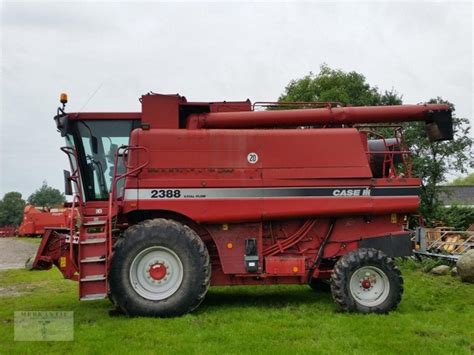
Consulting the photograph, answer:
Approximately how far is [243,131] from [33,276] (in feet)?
31.0

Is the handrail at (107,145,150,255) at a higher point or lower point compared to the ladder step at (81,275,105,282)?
higher

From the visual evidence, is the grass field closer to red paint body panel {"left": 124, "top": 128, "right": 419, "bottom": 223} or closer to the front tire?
the front tire

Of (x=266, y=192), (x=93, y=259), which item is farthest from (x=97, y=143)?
(x=266, y=192)

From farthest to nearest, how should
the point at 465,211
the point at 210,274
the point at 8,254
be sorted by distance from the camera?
the point at 8,254 < the point at 465,211 < the point at 210,274

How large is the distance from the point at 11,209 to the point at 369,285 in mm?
101025

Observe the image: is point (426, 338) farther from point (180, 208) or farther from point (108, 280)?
point (108, 280)

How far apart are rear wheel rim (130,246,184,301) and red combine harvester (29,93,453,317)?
2 centimetres

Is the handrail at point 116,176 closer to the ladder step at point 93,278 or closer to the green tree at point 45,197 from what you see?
the ladder step at point 93,278

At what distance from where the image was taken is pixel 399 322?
769 centimetres

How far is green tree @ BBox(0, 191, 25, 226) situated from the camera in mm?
95562

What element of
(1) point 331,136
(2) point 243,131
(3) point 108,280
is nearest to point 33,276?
(3) point 108,280

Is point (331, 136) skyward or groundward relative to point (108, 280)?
skyward

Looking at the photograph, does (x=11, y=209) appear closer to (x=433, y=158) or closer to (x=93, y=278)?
(x=433, y=158)

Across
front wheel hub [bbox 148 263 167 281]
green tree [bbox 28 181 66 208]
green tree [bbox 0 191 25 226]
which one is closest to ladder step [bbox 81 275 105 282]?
front wheel hub [bbox 148 263 167 281]
